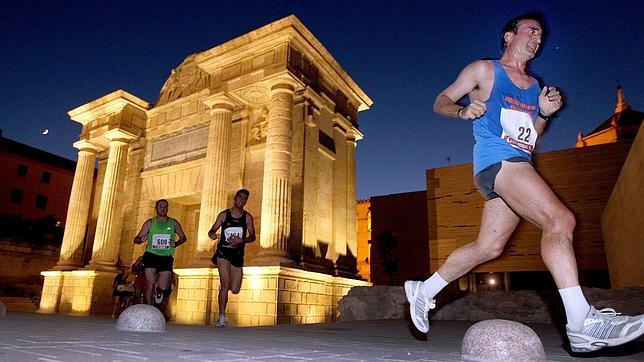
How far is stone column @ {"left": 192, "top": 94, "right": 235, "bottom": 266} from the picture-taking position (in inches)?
434

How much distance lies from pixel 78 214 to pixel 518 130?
53.0 ft

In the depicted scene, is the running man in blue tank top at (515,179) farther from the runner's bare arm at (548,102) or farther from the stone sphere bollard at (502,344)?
the stone sphere bollard at (502,344)

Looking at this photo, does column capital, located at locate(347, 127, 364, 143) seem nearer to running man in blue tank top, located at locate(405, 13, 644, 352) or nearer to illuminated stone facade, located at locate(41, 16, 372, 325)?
illuminated stone facade, located at locate(41, 16, 372, 325)

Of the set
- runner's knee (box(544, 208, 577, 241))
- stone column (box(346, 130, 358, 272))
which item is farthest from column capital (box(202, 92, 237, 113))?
runner's knee (box(544, 208, 577, 241))

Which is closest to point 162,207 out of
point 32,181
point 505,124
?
point 505,124

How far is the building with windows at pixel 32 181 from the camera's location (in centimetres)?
3488

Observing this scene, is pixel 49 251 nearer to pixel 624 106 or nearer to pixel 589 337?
pixel 589 337

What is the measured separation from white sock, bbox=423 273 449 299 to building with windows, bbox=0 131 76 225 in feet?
129

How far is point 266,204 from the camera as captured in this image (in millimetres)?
10219

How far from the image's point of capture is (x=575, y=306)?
254cm

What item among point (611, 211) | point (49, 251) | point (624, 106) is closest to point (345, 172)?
point (611, 211)

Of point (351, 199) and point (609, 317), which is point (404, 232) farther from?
point (609, 317)

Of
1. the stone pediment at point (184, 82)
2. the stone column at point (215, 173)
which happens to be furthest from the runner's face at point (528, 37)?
the stone pediment at point (184, 82)

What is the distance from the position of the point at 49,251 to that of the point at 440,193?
29.5m
